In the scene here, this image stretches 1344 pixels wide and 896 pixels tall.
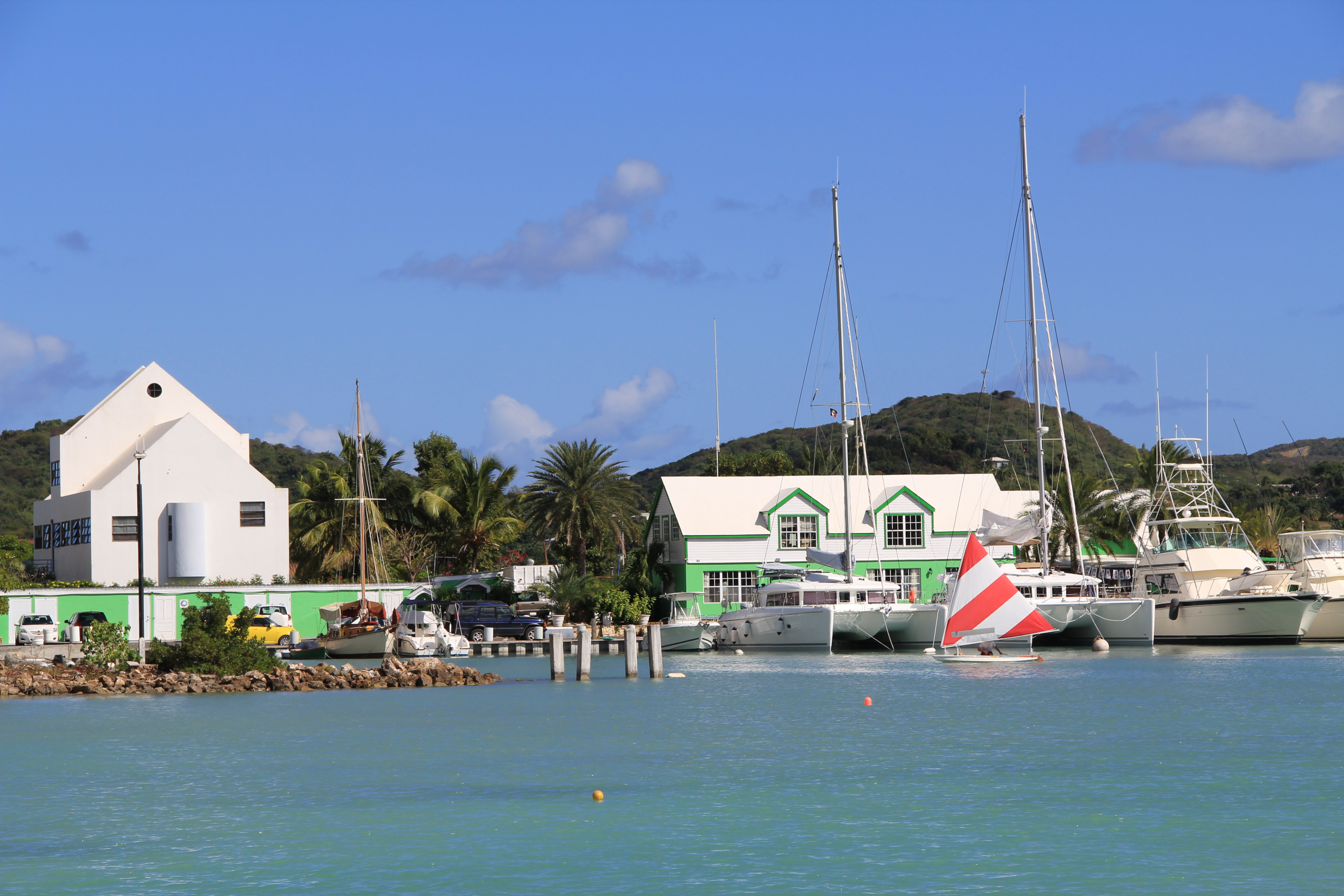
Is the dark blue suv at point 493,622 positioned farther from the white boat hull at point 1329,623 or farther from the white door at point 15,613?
the white boat hull at point 1329,623

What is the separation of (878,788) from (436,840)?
7.34 meters

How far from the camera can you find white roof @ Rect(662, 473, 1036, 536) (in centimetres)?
6456

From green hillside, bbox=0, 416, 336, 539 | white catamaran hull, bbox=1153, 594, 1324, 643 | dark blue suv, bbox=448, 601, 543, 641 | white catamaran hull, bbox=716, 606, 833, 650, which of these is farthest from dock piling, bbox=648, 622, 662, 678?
green hillside, bbox=0, 416, 336, 539

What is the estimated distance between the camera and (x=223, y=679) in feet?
130

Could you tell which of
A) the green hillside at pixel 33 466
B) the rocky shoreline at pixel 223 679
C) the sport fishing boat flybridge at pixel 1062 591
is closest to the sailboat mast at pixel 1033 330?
the sport fishing boat flybridge at pixel 1062 591

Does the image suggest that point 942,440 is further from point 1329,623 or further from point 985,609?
point 985,609

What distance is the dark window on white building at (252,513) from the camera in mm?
59875

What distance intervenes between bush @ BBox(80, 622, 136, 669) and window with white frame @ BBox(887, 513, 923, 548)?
1367 inches

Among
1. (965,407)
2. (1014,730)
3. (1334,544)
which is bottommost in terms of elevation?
(1014,730)

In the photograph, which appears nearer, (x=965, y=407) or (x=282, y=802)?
(x=282, y=802)

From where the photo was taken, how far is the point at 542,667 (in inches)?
1964

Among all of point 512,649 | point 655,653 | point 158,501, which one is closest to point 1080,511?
point 512,649

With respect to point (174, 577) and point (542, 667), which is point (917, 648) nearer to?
point (542, 667)

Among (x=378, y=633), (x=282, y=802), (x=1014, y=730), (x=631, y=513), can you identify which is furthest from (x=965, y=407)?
(x=282, y=802)
